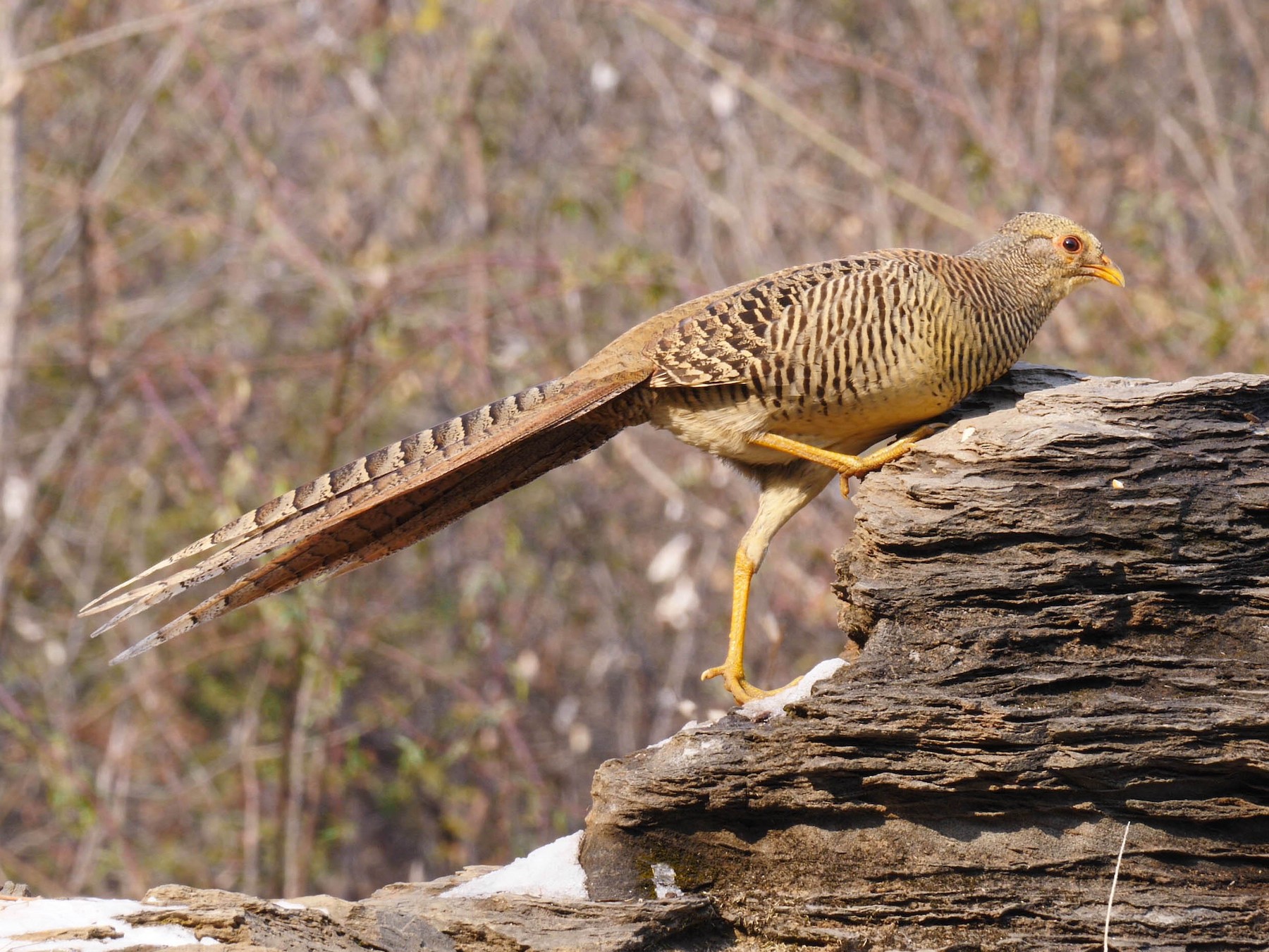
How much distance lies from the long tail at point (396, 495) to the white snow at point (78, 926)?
74cm

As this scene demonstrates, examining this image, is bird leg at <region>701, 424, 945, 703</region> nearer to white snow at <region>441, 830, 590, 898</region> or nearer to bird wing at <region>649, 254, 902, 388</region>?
bird wing at <region>649, 254, 902, 388</region>

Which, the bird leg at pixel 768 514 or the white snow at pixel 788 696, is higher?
the bird leg at pixel 768 514

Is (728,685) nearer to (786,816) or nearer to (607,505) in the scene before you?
(786,816)

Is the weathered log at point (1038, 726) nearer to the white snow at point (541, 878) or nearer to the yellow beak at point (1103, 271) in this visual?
the white snow at point (541, 878)

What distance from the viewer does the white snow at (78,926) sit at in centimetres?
346

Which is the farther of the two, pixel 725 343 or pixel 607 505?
pixel 607 505

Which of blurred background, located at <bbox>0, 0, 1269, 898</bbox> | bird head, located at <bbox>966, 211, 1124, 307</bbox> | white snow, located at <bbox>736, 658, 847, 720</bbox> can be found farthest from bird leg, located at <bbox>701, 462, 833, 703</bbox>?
blurred background, located at <bbox>0, 0, 1269, 898</bbox>

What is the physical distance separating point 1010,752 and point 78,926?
2.57 metres

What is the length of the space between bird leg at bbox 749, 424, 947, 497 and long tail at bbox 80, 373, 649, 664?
0.47 meters

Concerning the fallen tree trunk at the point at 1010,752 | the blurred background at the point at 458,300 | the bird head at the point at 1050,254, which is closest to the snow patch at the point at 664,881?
the fallen tree trunk at the point at 1010,752

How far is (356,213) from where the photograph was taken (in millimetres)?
12320

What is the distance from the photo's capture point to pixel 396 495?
4281 mm

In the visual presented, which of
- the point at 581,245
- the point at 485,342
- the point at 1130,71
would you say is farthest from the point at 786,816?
the point at 1130,71

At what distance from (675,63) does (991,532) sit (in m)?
9.04
